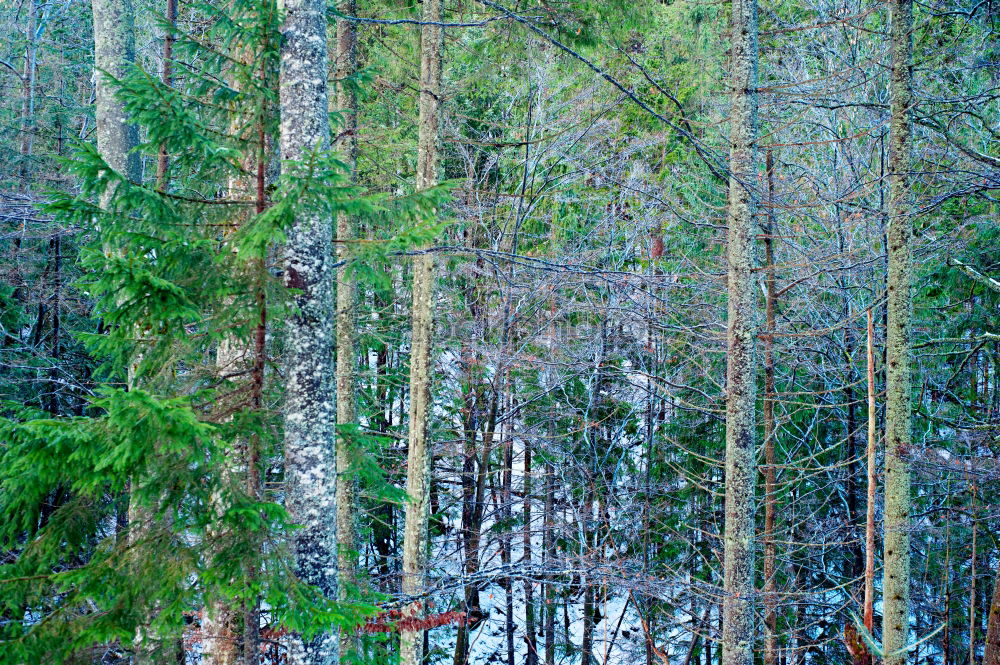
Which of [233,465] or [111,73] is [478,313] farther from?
[233,465]

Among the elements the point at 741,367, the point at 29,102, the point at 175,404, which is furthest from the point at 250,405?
the point at 29,102

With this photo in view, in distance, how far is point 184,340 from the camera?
14.4ft

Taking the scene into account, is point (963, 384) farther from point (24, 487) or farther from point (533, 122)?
point (24, 487)

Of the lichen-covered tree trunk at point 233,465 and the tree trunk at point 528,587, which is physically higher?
the lichen-covered tree trunk at point 233,465

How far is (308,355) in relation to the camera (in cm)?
481

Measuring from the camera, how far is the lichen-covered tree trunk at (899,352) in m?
6.58

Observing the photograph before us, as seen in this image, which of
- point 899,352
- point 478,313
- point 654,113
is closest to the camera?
point 654,113

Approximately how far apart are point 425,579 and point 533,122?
792 cm

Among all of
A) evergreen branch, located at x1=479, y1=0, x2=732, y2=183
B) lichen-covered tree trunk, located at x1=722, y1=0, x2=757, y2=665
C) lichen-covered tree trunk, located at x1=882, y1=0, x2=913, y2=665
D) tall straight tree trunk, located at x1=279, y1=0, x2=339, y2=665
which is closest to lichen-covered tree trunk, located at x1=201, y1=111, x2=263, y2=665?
tall straight tree trunk, located at x1=279, y1=0, x2=339, y2=665

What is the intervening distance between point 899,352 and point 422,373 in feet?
17.0

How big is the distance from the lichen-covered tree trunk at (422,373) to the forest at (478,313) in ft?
0.14

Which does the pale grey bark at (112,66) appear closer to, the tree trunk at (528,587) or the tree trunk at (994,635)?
the tree trunk at (528,587)

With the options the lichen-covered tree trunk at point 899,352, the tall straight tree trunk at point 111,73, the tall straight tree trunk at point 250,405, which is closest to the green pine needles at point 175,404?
the tall straight tree trunk at point 250,405

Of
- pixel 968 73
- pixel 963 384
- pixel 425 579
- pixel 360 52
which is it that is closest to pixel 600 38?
pixel 360 52
